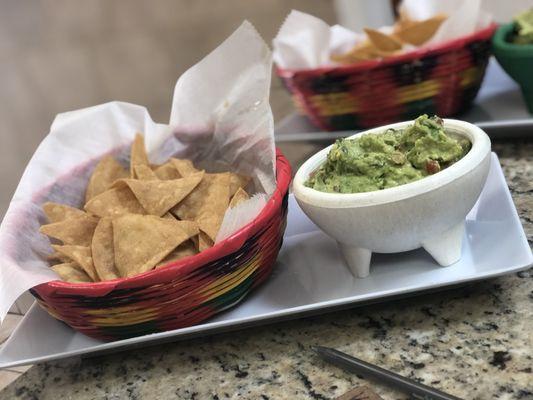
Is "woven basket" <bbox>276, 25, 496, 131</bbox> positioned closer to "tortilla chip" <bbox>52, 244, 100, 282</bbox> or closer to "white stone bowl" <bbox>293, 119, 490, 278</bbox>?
"white stone bowl" <bbox>293, 119, 490, 278</bbox>

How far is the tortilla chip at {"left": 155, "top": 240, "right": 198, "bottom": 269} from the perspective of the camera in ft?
2.78

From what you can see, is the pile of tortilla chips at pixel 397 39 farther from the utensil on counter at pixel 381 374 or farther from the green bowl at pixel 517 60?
the utensil on counter at pixel 381 374

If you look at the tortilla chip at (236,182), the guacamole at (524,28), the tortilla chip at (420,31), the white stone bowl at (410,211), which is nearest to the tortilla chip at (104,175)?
the tortilla chip at (236,182)

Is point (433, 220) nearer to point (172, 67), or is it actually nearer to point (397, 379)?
point (397, 379)

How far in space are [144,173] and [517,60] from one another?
658 mm

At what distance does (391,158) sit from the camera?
77 centimetres

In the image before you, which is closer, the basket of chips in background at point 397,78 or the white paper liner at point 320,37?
the basket of chips in background at point 397,78

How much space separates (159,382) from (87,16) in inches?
196

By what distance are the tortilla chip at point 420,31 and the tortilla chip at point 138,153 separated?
0.54 m

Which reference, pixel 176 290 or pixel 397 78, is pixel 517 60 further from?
pixel 176 290

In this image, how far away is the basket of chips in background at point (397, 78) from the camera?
1207mm

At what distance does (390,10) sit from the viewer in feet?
8.81

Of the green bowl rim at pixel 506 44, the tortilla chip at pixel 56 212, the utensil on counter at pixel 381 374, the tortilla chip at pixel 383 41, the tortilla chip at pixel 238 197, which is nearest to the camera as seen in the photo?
the utensil on counter at pixel 381 374

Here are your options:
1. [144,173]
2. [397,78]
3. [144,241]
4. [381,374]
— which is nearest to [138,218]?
[144,241]
